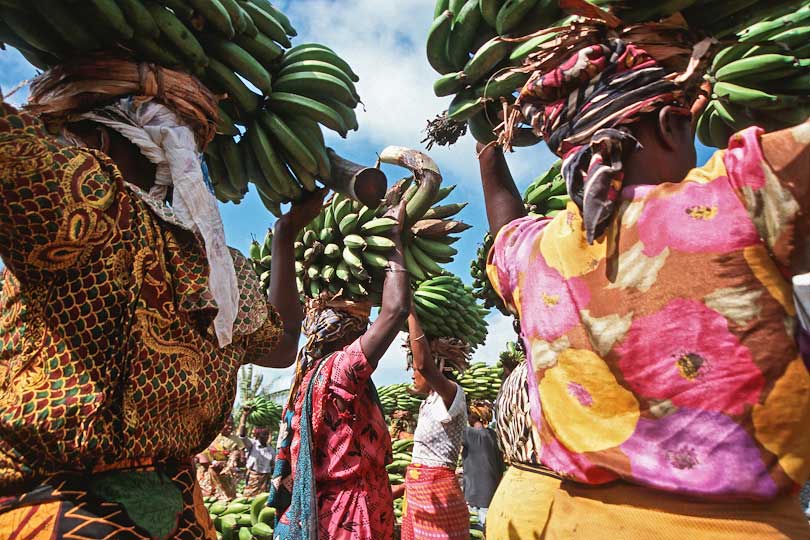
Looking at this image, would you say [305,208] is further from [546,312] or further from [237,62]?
[546,312]

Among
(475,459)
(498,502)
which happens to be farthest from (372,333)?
(475,459)

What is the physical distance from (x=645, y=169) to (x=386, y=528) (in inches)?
98.0

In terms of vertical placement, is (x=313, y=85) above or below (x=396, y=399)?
below

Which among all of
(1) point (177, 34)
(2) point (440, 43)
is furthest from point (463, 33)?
(1) point (177, 34)

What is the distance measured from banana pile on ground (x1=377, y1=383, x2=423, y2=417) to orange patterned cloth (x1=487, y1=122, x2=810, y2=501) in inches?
420

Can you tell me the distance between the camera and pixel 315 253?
3889 millimetres

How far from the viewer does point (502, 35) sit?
1.96m

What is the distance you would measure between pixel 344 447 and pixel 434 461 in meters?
1.78

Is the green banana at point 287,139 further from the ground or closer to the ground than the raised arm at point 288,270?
further from the ground

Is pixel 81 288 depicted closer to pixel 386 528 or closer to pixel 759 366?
pixel 759 366

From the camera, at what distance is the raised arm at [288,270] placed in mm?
2168

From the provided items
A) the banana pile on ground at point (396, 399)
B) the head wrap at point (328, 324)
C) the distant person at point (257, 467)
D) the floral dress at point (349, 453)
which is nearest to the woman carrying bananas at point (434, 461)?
the head wrap at point (328, 324)

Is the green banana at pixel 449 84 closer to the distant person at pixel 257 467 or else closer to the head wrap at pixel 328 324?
the head wrap at pixel 328 324

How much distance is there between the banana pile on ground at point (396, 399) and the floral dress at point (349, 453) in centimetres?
864
